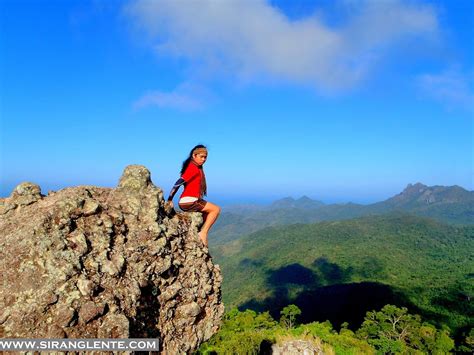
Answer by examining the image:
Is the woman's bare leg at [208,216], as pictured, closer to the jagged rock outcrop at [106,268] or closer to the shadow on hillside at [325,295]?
the jagged rock outcrop at [106,268]

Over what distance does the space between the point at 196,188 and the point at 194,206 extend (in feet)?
1.85

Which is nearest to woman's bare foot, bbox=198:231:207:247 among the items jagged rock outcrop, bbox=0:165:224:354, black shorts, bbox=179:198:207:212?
jagged rock outcrop, bbox=0:165:224:354

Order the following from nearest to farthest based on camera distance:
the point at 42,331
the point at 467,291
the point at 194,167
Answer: the point at 42,331
the point at 194,167
the point at 467,291

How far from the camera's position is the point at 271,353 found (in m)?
14.8

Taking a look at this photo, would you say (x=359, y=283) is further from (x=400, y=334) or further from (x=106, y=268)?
(x=106, y=268)

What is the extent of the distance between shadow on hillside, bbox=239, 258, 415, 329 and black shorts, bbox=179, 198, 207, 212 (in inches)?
3440

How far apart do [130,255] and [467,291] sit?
124274 millimetres

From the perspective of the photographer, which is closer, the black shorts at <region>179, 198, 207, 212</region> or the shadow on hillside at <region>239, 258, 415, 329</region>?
the black shorts at <region>179, 198, 207, 212</region>

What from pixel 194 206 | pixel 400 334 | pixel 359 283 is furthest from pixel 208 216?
pixel 359 283

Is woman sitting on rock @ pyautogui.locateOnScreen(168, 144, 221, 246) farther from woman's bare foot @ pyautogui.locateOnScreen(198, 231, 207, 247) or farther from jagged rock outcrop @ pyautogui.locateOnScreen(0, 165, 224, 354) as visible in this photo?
jagged rock outcrop @ pyautogui.locateOnScreen(0, 165, 224, 354)

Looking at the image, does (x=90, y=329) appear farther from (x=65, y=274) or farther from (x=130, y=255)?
(x=130, y=255)

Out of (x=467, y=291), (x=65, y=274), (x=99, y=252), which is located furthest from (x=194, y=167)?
(x=467, y=291)

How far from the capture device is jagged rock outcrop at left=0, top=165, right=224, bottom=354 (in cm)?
660

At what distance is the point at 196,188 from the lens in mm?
10211
